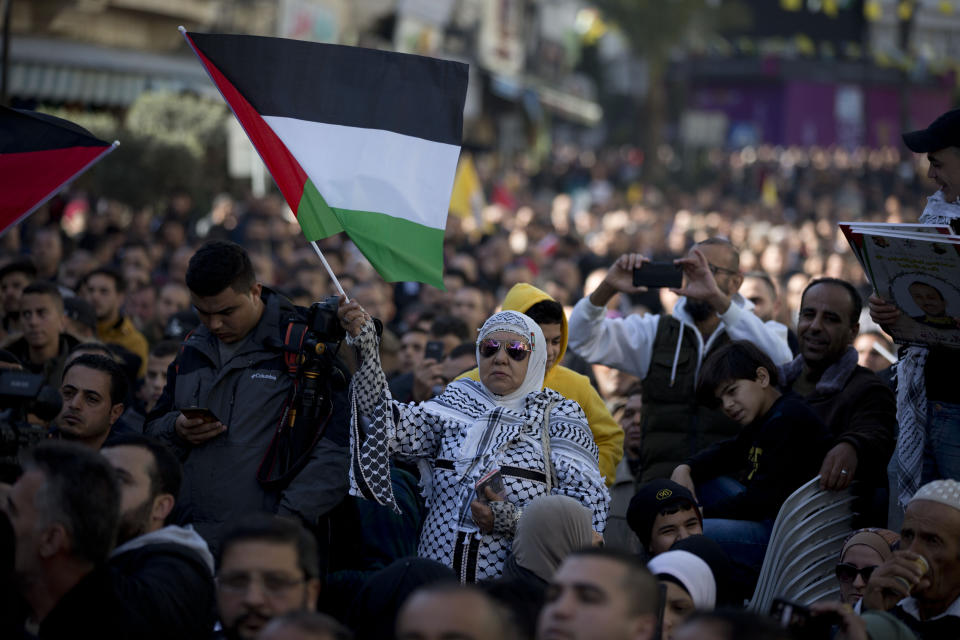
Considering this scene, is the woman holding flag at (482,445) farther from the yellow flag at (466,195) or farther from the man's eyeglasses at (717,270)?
the yellow flag at (466,195)

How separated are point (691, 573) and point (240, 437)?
1.96 metres

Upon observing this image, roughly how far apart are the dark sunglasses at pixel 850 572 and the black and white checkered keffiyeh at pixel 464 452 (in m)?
0.97

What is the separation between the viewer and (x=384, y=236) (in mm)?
5801

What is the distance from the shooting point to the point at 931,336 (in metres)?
5.15

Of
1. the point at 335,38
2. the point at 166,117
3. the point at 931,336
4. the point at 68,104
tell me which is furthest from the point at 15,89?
the point at 931,336

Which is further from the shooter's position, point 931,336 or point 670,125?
point 670,125

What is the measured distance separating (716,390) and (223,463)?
89.6 inches

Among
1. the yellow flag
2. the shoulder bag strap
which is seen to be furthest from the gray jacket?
the yellow flag

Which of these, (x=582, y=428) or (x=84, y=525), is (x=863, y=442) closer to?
(x=582, y=428)

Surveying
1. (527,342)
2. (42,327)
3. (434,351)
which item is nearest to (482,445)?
(527,342)

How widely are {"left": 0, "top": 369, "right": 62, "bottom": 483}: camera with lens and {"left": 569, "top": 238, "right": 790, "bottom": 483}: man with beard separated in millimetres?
3161

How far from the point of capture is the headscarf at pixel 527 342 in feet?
18.5

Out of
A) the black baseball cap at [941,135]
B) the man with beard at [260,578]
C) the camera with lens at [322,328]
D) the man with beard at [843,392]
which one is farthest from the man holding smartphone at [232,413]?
the black baseball cap at [941,135]

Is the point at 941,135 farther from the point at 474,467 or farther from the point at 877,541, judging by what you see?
the point at 474,467
